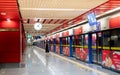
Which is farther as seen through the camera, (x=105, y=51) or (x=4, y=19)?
(x=4, y=19)

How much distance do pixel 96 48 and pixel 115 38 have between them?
3.41 m

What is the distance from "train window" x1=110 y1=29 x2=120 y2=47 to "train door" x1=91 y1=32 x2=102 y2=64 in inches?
85.4

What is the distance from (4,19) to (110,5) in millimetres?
5575

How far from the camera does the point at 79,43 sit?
19.0 m

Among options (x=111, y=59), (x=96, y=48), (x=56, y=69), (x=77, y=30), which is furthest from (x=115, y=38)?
(x=77, y=30)

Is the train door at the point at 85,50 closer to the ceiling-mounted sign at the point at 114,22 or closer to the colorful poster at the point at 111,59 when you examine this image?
the colorful poster at the point at 111,59

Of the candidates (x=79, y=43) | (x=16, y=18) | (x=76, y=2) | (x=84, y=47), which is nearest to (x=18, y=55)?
(x=16, y=18)

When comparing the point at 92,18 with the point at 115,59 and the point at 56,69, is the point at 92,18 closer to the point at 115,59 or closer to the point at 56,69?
the point at 115,59

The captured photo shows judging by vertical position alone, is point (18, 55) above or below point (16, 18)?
below

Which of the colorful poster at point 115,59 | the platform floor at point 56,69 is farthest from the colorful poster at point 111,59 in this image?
the platform floor at point 56,69

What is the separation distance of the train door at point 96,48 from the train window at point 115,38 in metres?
2.17

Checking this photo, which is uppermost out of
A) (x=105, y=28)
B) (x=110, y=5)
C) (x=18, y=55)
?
(x=110, y=5)

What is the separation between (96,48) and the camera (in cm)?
1485

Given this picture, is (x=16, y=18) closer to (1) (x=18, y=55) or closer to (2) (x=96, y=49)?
(1) (x=18, y=55)
